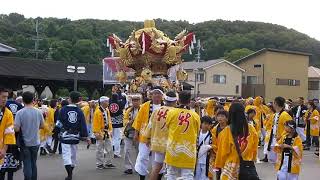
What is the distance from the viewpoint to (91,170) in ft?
39.9

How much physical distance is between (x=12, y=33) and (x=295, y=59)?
40744 millimetres

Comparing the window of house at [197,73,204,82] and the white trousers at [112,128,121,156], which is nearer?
the white trousers at [112,128,121,156]

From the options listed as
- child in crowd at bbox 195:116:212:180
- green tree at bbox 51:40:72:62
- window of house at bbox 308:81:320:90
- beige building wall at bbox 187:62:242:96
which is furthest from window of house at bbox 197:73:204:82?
child in crowd at bbox 195:116:212:180

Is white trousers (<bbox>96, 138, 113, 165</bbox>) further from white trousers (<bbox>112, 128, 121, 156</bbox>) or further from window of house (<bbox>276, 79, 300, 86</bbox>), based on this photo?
window of house (<bbox>276, 79, 300, 86</bbox>)

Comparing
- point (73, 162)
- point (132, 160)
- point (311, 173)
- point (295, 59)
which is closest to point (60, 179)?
point (73, 162)

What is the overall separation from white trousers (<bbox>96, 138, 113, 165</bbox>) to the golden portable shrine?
19.2 ft

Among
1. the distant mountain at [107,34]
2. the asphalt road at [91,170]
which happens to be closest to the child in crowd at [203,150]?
the asphalt road at [91,170]

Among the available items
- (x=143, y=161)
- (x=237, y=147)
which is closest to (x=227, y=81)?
(x=143, y=161)

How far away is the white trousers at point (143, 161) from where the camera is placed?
9742 millimetres

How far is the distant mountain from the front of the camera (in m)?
65.8

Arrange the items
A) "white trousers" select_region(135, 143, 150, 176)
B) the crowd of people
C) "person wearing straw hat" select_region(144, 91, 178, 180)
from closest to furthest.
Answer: the crowd of people
"person wearing straw hat" select_region(144, 91, 178, 180)
"white trousers" select_region(135, 143, 150, 176)

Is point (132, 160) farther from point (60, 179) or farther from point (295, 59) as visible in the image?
point (295, 59)

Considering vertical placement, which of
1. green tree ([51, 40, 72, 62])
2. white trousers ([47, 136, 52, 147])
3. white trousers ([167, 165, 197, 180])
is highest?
green tree ([51, 40, 72, 62])

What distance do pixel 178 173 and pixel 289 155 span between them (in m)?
2.47
